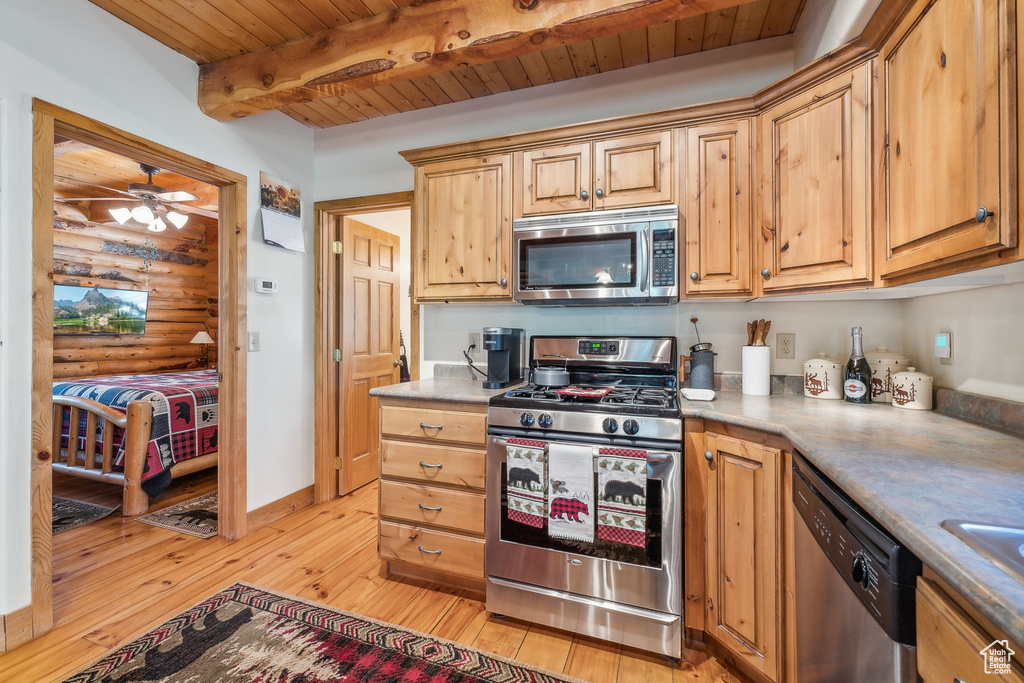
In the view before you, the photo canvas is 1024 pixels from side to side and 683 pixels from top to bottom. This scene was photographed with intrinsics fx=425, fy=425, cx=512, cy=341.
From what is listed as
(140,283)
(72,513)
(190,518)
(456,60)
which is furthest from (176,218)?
(456,60)

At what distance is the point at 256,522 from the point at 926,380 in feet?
11.2

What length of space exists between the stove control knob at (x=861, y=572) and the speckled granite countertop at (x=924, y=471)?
120 millimetres

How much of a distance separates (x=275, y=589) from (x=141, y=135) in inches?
89.2

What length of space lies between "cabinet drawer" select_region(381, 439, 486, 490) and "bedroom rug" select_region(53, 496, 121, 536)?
220 cm

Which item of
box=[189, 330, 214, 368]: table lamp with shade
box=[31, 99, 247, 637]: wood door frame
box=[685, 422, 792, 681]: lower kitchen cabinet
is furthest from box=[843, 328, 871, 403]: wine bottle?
box=[189, 330, 214, 368]: table lamp with shade

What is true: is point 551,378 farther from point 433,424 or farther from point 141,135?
point 141,135

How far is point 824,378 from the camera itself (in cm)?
184

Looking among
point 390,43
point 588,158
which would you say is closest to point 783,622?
point 588,158

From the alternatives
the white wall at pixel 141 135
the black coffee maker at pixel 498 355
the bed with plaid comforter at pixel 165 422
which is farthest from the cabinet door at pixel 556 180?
the bed with plaid comforter at pixel 165 422

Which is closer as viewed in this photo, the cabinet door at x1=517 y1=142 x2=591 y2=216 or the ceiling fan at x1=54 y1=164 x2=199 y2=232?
the cabinet door at x1=517 y1=142 x2=591 y2=216

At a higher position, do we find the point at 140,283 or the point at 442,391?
the point at 140,283

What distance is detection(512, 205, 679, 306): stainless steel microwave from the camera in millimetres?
1875

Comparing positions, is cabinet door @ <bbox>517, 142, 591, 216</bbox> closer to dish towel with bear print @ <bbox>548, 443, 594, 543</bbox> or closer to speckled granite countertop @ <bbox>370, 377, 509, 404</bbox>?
speckled granite countertop @ <bbox>370, 377, 509, 404</bbox>

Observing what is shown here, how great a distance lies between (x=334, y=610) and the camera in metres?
1.88
